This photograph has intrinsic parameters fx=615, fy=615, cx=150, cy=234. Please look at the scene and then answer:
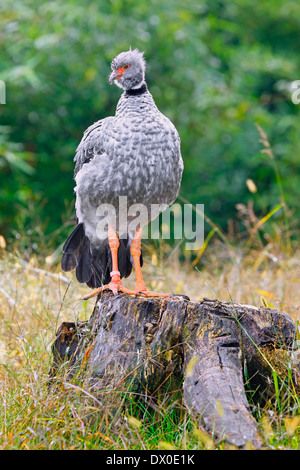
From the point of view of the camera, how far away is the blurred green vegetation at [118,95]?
8711 mm

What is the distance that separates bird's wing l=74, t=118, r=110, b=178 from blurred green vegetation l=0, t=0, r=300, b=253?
3.77 meters

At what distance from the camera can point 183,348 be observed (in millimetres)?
2910

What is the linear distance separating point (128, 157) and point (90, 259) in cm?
88

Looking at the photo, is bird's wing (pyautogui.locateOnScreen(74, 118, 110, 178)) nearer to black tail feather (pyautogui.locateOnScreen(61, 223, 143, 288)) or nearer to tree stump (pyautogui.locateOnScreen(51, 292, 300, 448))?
black tail feather (pyautogui.locateOnScreen(61, 223, 143, 288))

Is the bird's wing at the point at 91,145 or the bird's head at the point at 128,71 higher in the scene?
Result: the bird's head at the point at 128,71

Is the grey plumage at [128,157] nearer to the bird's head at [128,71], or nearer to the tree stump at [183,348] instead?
the bird's head at [128,71]

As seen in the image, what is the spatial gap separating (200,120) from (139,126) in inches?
266

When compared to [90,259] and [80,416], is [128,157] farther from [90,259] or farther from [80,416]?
[80,416]

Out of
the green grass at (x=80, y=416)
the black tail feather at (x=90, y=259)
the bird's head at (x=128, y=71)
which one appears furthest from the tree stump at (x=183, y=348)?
the bird's head at (x=128, y=71)

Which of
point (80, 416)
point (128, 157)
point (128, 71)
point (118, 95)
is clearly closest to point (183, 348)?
point (80, 416)

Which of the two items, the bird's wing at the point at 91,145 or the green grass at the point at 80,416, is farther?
the bird's wing at the point at 91,145
